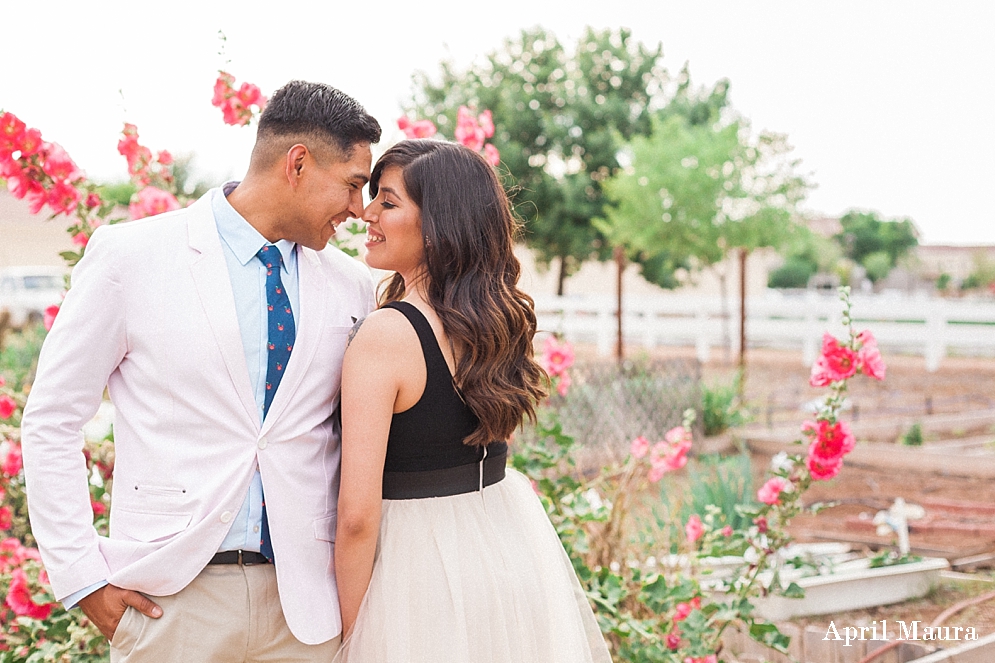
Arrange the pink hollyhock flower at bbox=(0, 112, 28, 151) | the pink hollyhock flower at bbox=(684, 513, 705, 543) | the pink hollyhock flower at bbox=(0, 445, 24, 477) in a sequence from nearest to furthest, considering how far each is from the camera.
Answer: the pink hollyhock flower at bbox=(0, 112, 28, 151), the pink hollyhock flower at bbox=(0, 445, 24, 477), the pink hollyhock flower at bbox=(684, 513, 705, 543)

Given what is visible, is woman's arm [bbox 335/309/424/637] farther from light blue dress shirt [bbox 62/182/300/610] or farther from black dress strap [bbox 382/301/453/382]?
light blue dress shirt [bbox 62/182/300/610]

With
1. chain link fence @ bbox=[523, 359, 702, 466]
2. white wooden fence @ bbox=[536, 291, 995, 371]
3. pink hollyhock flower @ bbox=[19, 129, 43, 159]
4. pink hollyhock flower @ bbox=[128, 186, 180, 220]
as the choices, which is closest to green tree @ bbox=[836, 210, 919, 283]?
white wooden fence @ bbox=[536, 291, 995, 371]

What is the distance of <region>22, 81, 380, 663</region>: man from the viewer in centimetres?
200

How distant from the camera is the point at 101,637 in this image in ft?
9.85

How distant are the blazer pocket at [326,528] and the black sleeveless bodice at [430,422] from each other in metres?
0.16

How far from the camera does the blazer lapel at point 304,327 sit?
2062 mm

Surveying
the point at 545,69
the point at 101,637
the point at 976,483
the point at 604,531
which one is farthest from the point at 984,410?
the point at 545,69

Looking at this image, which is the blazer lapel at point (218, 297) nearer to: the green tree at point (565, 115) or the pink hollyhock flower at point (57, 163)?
the pink hollyhock flower at point (57, 163)

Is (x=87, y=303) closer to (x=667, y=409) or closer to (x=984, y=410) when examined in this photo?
(x=667, y=409)

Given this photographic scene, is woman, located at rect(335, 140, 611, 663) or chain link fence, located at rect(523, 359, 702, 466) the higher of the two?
woman, located at rect(335, 140, 611, 663)

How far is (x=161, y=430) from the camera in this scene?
203 centimetres

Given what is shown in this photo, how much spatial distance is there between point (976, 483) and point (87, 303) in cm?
763

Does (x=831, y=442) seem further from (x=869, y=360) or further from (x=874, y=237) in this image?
(x=874, y=237)

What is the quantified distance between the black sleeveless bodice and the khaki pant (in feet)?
1.28
